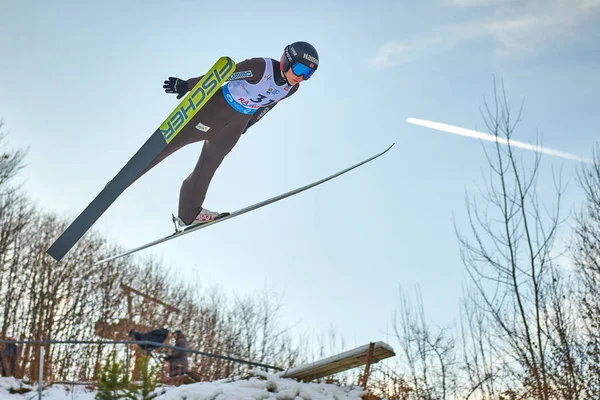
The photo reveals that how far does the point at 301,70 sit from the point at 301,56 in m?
0.11

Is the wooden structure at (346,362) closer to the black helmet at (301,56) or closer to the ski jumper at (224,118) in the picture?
the ski jumper at (224,118)

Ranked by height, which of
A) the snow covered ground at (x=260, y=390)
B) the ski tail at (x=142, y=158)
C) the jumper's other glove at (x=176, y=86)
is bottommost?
the snow covered ground at (x=260, y=390)

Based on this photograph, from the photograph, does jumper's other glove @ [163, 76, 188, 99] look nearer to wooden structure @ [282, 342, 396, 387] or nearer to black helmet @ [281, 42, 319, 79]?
black helmet @ [281, 42, 319, 79]

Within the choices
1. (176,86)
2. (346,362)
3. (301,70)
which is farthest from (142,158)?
(346,362)

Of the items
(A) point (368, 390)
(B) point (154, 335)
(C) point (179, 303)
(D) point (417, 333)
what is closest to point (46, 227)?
(C) point (179, 303)

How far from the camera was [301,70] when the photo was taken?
13.6 ft

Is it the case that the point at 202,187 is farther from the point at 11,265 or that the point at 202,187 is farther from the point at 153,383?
the point at 11,265

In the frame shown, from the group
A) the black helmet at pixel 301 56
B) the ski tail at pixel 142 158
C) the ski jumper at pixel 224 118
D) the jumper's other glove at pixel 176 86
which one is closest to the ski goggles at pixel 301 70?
the black helmet at pixel 301 56

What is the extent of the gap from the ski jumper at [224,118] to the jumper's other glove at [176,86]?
0.15ft

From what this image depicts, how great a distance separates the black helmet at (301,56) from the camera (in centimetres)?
409

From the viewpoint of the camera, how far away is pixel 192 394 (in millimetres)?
6117

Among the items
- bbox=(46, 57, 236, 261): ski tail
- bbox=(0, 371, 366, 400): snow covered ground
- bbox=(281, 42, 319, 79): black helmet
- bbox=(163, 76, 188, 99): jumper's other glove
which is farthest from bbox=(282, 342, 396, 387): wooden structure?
bbox=(163, 76, 188, 99): jumper's other glove

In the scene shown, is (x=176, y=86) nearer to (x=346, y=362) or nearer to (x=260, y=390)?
(x=260, y=390)

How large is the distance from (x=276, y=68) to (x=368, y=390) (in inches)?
176
